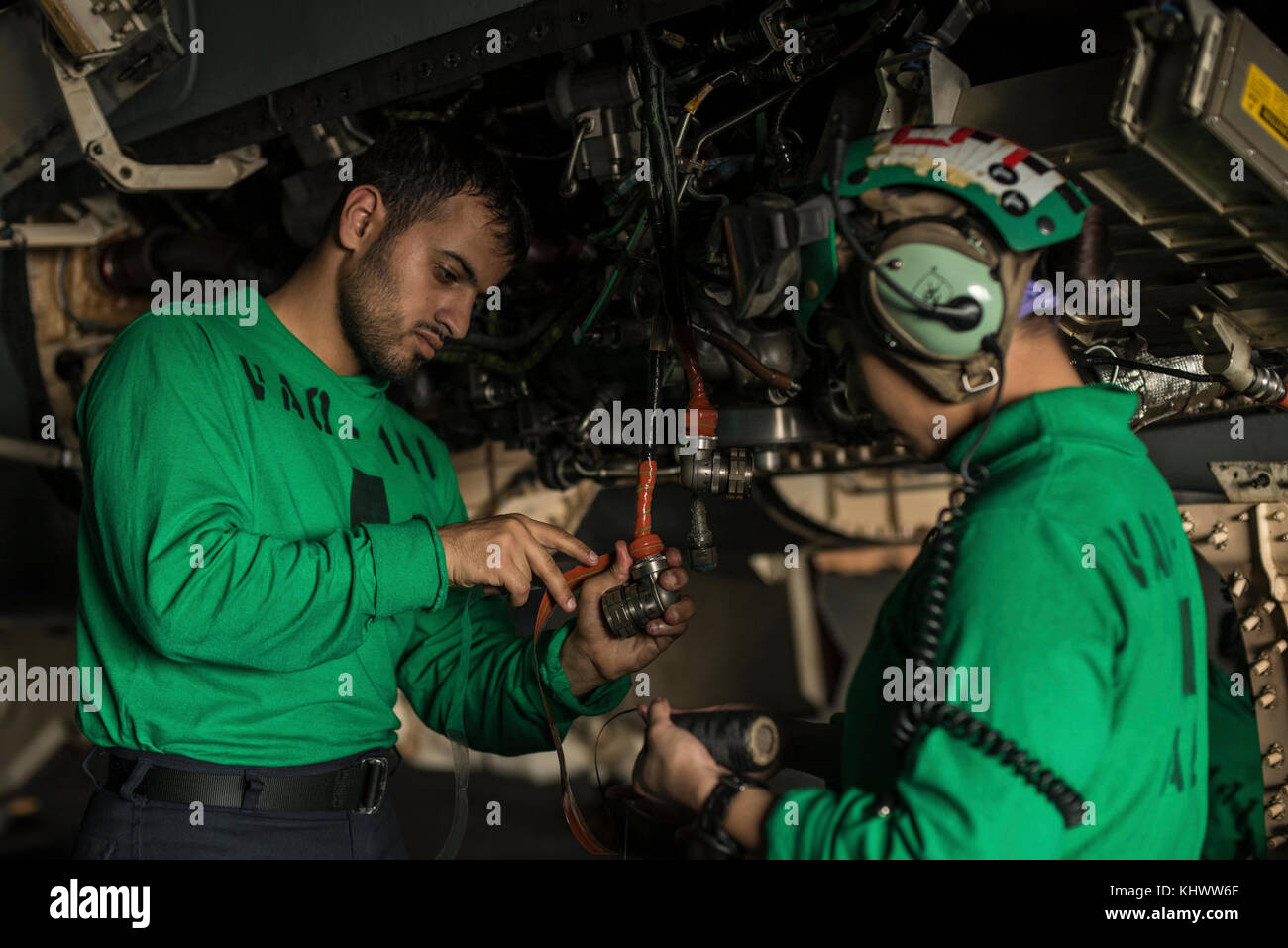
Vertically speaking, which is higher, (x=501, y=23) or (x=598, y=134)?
(x=501, y=23)

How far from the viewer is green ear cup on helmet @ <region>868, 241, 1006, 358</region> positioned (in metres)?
1.12

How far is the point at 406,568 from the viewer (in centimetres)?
159

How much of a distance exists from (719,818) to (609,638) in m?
0.71

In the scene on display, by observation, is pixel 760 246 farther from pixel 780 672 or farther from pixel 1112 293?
pixel 780 672

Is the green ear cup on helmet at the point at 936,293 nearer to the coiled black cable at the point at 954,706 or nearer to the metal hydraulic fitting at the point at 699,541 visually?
the coiled black cable at the point at 954,706

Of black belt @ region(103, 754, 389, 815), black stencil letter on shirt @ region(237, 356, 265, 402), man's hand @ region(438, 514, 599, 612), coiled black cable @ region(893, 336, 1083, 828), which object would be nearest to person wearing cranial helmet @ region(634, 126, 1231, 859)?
coiled black cable @ region(893, 336, 1083, 828)

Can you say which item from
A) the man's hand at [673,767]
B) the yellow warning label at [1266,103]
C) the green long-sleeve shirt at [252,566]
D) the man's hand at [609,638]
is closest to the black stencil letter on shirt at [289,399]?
the green long-sleeve shirt at [252,566]

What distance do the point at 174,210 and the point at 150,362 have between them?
1.67 metres

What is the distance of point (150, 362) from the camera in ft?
5.34

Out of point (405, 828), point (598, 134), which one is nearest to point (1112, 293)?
point (598, 134)

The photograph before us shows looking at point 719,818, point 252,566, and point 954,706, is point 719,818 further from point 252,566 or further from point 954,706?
point 252,566

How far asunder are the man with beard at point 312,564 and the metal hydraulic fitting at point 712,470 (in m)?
0.19

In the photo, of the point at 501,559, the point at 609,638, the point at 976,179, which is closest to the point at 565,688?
the point at 609,638

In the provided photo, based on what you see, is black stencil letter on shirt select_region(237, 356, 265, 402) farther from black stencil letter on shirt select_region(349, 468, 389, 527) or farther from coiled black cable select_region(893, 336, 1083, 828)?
coiled black cable select_region(893, 336, 1083, 828)
